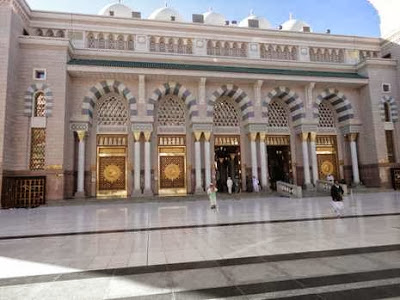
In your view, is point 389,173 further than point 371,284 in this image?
Yes

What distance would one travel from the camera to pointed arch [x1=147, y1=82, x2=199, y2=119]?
17000 millimetres

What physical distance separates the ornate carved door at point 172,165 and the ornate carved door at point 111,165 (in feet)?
→ 7.81

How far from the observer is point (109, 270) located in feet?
11.6

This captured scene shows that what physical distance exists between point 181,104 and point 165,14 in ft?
29.3

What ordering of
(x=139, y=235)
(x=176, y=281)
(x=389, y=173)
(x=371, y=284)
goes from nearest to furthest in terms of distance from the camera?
1. (x=371, y=284)
2. (x=176, y=281)
3. (x=139, y=235)
4. (x=389, y=173)

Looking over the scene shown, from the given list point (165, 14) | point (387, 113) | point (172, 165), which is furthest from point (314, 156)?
point (165, 14)

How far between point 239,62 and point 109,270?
17616 mm

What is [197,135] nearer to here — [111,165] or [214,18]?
[111,165]

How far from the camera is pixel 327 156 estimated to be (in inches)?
784

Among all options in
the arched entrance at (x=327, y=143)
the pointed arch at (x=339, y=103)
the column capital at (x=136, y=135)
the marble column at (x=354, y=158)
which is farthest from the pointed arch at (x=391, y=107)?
the column capital at (x=136, y=135)

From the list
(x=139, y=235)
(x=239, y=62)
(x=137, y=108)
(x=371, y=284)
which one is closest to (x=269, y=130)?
(x=239, y=62)

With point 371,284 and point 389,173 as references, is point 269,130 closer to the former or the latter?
point 389,173

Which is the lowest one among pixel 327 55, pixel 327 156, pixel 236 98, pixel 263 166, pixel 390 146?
pixel 263 166

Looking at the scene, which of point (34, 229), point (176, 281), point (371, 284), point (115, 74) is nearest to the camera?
point (371, 284)
